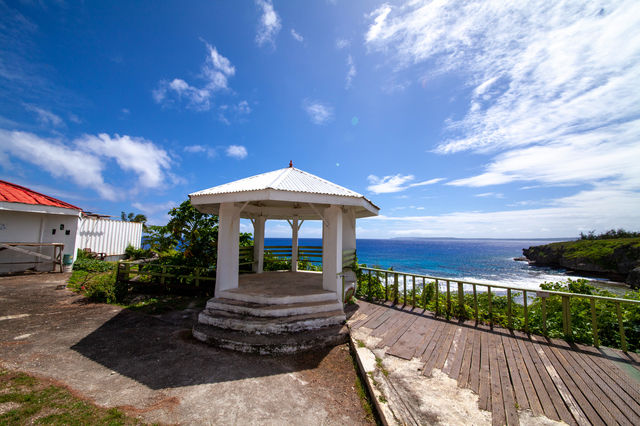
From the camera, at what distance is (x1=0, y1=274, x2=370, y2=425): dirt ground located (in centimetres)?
289

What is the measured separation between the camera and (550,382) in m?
3.26

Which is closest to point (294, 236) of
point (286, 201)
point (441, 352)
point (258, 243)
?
point (258, 243)

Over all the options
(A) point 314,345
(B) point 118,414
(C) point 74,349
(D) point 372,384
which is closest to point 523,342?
(D) point 372,384

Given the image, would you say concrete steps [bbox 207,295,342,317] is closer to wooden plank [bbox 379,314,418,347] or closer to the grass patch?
wooden plank [bbox 379,314,418,347]

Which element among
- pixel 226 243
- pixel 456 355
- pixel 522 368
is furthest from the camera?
pixel 226 243

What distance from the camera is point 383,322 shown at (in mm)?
5441

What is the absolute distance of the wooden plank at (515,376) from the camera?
289cm

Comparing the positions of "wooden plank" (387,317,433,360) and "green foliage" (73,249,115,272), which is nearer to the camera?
"wooden plank" (387,317,433,360)

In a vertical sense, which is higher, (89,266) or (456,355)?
(89,266)

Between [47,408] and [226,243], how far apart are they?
12.3 ft

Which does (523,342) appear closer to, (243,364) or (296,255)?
(243,364)

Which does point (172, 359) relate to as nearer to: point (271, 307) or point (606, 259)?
point (271, 307)

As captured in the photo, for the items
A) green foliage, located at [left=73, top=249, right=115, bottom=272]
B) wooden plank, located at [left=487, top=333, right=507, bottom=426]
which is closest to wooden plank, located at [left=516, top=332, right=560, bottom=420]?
wooden plank, located at [left=487, top=333, right=507, bottom=426]

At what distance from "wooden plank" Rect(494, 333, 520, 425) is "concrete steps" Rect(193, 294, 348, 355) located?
257cm
